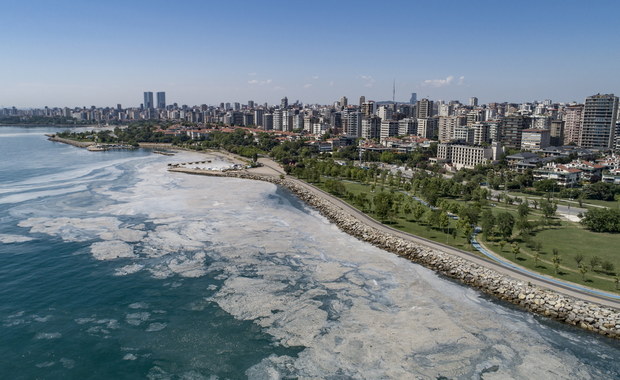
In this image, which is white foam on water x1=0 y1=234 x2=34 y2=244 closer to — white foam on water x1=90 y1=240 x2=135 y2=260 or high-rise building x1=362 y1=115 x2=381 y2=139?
white foam on water x1=90 y1=240 x2=135 y2=260

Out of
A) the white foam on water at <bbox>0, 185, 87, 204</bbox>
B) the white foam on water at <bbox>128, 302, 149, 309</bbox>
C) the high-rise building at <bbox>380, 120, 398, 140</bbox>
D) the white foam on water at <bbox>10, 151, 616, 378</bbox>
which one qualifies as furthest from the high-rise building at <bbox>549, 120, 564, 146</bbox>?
the white foam on water at <bbox>128, 302, 149, 309</bbox>

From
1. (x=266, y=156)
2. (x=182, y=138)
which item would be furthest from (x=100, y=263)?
(x=182, y=138)

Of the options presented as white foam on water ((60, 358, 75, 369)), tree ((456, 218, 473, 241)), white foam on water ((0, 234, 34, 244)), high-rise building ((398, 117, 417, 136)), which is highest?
high-rise building ((398, 117, 417, 136))

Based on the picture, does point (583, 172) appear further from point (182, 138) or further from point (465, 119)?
point (182, 138)

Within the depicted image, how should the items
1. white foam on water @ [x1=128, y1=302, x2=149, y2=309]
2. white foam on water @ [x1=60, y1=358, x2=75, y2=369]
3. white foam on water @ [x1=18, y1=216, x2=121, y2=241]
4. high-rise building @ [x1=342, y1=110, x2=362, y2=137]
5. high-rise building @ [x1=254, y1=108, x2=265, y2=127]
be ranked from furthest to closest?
high-rise building @ [x1=254, y1=108, x2=265, y2=127] < high-rise building @ [x1=342, y1=110, x2=362, y2=137] < white foam on water @ [x1=18, y1=216, x2=121, y2=241] < white foam on water @ [x1=128, y1=302, x2=149, y2=309] < white foam on water @ [x1=60, y1=358, x2=75, y2=369]

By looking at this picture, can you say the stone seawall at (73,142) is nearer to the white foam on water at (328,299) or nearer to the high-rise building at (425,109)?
the white foam on water at (328,299)

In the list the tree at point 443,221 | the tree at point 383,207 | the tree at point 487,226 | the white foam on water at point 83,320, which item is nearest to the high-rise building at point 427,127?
the tree at point 383,207

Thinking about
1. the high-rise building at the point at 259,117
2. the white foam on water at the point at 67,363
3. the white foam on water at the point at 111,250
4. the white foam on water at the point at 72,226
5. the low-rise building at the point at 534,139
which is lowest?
the white foam on water at the point at 67,363
